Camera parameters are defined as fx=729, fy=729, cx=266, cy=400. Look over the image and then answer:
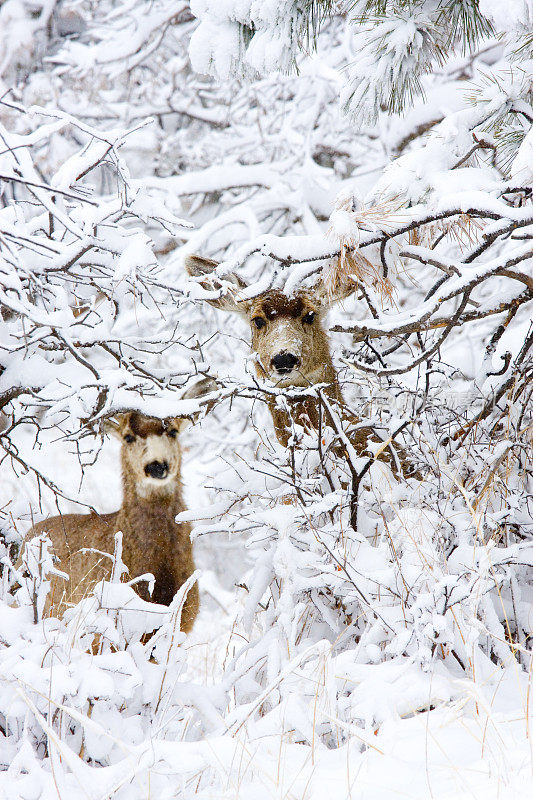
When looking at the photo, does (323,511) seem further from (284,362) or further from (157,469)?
(157,469)

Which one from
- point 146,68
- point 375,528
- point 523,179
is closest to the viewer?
point 523,179

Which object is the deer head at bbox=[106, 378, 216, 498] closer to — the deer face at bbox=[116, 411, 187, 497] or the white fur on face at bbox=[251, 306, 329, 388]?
the deer face at bbox=[116, 411, 187, 497]

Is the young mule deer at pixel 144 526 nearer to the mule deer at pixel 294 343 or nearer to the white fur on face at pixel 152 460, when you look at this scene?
the white fur on face at pixel 152 460

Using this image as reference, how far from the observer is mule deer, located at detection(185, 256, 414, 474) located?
4.69 m

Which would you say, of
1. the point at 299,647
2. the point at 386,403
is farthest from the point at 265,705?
the point at 386,403

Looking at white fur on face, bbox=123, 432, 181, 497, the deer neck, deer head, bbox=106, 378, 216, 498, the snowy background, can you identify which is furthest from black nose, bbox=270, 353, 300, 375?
white fur on face, bbox=123, 432, 181, 497

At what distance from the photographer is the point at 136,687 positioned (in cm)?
285

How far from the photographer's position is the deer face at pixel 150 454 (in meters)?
5.60

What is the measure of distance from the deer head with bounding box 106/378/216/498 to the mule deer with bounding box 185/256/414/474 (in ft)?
3.35

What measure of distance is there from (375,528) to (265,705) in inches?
42.3

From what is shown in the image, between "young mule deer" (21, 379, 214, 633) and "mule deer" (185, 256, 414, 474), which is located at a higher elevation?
"mule deer" (185, 256, 414, 474)

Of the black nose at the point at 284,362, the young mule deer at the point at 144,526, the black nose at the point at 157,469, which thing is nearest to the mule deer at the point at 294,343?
the black nose at the point at 284,362

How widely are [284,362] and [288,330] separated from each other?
37 cm

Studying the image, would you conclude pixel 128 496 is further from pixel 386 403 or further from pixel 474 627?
pixel 474 627
